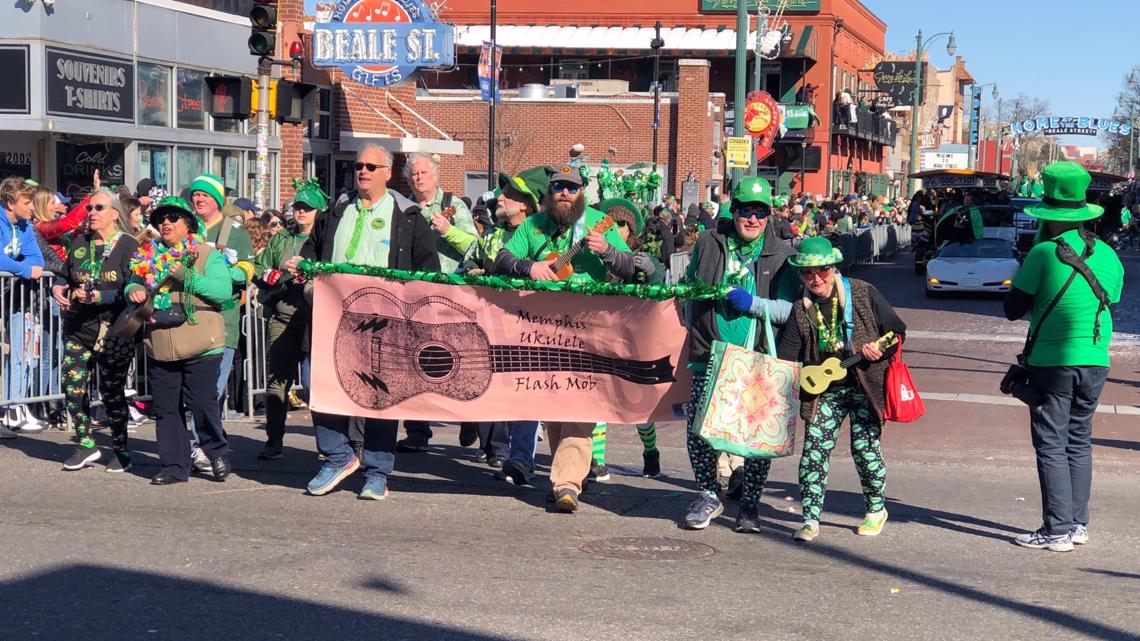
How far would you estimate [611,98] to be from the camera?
49031 mm

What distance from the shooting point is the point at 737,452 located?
7.77 m

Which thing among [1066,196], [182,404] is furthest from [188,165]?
[1066,196]

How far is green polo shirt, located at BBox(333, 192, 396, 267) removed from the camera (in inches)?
345

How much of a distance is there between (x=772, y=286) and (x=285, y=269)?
305 cm

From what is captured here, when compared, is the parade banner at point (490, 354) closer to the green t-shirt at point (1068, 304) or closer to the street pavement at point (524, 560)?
the street pavement at point (524, 560)

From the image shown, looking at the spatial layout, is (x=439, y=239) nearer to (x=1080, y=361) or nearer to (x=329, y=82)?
(x=1080, y=361)

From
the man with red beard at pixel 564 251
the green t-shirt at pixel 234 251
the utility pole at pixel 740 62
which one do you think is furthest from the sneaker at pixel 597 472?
the utility pole at pixel 740 62

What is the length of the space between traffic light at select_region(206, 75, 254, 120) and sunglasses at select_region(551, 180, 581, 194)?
7497 millimetres

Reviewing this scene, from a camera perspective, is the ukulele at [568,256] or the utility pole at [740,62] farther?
the utility pole at [740,62]

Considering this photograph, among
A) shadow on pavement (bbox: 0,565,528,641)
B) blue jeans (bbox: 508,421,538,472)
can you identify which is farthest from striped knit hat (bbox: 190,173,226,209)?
shadow on pavement (bbox: 0,565,528,641)

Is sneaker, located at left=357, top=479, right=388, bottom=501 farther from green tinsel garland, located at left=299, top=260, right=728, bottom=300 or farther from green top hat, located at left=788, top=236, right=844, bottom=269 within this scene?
green top hat, located at left=788, top=236, right=844, bottom=269

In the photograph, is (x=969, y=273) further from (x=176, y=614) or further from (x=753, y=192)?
(x=176, y=614)

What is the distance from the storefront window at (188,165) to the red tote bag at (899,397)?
1558 centimetres

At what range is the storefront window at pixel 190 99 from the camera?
21.3 metres
